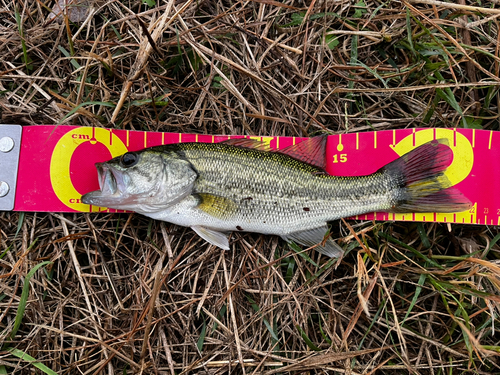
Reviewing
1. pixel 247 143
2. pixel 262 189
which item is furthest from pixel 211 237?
pixel 247 143

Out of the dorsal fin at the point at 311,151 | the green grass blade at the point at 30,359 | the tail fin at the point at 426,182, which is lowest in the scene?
→ the green grass blade at the point at 30,359

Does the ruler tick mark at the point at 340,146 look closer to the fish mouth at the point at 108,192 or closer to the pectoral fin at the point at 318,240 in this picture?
the pectoral fin at the point at 318,240

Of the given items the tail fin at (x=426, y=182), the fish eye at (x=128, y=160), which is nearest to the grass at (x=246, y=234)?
the tail fin at (x=426, y=182)

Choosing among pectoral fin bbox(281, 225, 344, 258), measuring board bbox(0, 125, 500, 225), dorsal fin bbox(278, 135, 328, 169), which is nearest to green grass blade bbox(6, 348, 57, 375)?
measuring board bbox(0, 125, 500, 225)

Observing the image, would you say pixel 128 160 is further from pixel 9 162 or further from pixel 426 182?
pixel 426 182

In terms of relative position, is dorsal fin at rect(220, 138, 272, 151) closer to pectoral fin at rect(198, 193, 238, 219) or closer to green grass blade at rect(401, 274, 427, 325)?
pectoral fin at rect(198, 193, 238, 219)

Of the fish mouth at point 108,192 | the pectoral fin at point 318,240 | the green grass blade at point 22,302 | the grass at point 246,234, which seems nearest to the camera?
the green grass blade at point 22,302
